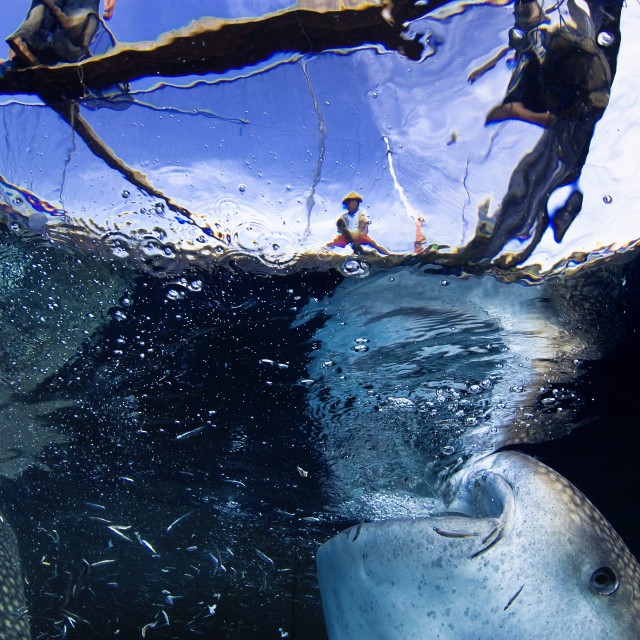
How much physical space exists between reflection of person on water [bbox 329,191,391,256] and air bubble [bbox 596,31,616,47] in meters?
2.03

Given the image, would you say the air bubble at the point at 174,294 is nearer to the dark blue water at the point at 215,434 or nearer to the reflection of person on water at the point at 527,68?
the dark blue water at the point at 215,434

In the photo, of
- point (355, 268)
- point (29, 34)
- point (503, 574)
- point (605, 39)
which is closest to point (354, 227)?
point (355, 268)

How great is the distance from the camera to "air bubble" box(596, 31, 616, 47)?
318 cm

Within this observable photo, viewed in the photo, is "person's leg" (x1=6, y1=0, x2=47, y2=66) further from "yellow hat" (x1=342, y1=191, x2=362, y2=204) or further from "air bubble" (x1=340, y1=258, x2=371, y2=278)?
"air bubble" (x1=340, y1=258, x2=371, y2=278)

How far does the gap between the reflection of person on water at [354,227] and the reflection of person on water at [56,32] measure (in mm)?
2289

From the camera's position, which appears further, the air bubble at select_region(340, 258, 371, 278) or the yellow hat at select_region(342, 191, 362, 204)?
the air bubble at select_region(340, 258, 371, 278)

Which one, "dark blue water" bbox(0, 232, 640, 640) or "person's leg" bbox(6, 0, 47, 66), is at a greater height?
"person's leg" bbox(6, 0, 47, 66)

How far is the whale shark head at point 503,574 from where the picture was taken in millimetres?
2889

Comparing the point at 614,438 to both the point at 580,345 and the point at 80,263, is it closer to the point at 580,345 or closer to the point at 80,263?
the point at 580,345

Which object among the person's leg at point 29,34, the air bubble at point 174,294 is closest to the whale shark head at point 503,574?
the air bubble at point 174,294

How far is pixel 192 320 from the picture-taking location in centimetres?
620

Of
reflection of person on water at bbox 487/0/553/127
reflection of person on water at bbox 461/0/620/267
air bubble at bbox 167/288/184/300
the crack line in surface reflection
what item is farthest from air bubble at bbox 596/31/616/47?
air bubble at bbox 167/288/184/300

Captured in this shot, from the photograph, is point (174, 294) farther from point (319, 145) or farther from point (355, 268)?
point (319, 145)

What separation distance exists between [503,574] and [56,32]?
472 centimetres
